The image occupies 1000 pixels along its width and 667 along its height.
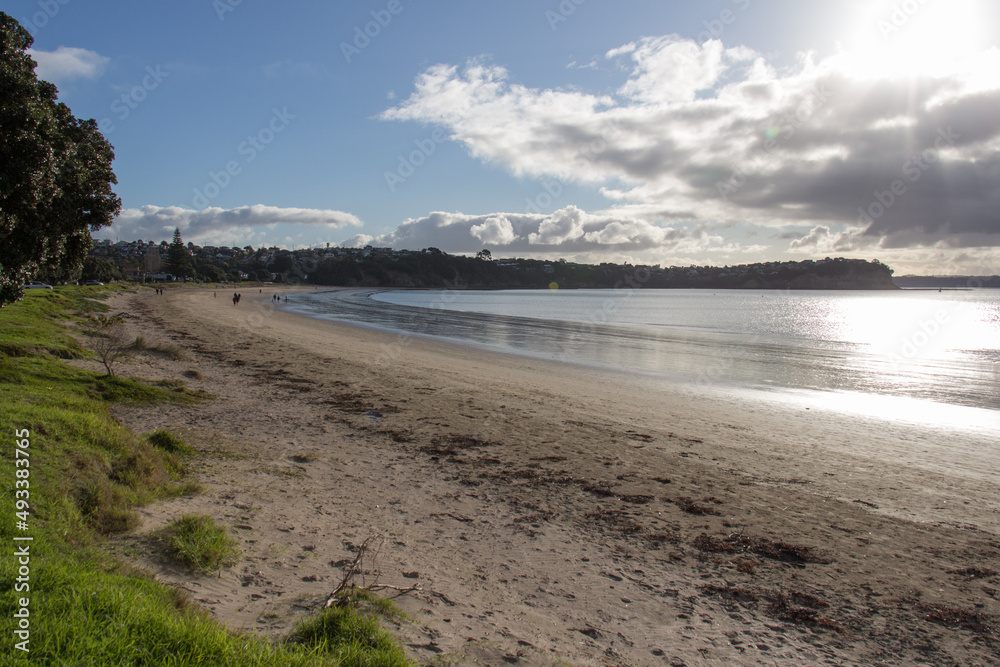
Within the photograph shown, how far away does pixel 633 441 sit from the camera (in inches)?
432

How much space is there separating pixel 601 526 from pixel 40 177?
10926mm

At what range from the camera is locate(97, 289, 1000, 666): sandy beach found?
463 centimetres

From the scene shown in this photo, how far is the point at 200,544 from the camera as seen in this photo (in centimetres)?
489

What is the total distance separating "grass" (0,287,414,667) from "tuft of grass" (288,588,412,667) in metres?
0.01

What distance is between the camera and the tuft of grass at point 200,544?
4691 millimetres

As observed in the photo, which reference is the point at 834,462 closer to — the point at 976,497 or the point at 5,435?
the point at 976,497

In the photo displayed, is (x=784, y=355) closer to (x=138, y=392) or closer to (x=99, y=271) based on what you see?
(x=138, y=392)

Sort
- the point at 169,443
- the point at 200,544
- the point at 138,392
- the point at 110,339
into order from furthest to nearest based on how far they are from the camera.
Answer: the point at 110,339, the point at 138,392, the point at 169,443, the point at 200,544

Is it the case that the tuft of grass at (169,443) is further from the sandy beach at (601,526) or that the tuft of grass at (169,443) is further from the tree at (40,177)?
the tree at (40,177)

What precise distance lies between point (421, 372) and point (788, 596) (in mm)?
14407

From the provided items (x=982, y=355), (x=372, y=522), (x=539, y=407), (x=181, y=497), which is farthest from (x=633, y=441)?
(x=982, y=355)

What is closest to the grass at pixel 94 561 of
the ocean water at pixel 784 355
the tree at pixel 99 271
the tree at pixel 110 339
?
the tree at pixel 110 339

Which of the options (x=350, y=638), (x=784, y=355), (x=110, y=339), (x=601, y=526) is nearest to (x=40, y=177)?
(x=350, y=638)

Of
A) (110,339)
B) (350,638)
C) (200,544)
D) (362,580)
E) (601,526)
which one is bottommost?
(601,526)
